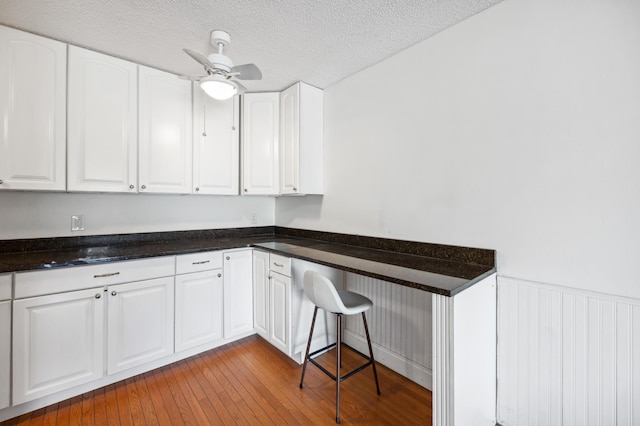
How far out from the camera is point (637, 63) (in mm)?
1152

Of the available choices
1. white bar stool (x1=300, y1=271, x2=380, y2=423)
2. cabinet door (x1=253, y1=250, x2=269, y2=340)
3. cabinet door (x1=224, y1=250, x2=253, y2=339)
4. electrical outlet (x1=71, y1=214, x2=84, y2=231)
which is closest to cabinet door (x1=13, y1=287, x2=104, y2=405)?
electrical outlet (x1=71, y1=214, x2=84, y2=231)

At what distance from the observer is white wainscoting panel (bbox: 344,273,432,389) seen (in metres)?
1.87

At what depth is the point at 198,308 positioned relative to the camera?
2.24 metres

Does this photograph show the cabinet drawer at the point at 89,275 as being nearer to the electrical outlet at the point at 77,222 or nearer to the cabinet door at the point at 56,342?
the cabinet door at the point at 56,342

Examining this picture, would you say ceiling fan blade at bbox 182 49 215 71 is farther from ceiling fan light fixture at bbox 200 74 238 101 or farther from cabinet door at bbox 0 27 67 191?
cabinet door at bbox 0 27 67 191

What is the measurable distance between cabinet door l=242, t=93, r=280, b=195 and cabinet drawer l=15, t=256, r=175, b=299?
105 centimetres

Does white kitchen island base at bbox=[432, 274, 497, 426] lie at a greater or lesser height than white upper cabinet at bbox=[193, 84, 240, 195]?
lesser

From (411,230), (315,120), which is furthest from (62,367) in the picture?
(315,120)

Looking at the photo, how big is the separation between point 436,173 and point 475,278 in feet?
2.43

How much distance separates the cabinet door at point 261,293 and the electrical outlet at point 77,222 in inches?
53.7

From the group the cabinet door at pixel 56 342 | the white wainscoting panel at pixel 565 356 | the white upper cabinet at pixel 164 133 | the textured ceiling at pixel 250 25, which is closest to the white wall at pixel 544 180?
the white wainscoting panel at pixel 565 356

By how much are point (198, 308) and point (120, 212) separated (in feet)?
3.55

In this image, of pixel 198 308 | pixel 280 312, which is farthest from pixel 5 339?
pixel 280 312

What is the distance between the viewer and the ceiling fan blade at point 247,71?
5.73 feet
